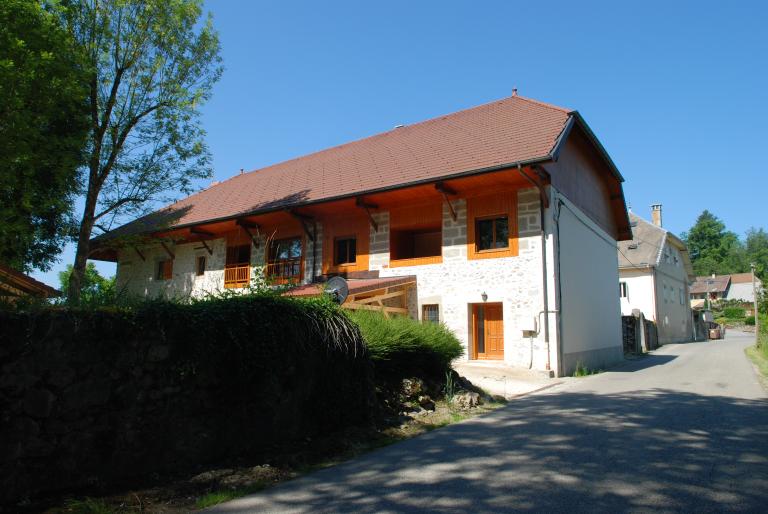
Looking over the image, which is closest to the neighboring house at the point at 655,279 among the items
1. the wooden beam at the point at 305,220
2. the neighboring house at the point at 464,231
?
the neighboring house at the point at 464,231

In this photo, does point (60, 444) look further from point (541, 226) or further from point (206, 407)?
point (541, 226)

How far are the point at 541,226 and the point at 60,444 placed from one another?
12.6 meters

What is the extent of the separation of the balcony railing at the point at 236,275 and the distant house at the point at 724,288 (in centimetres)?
7326

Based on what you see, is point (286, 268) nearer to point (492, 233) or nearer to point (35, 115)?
point (492, 233)

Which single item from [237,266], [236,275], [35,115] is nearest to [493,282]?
[236,275]

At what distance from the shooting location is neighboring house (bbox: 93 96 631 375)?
47.5 feet

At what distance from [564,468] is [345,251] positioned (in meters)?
14.0

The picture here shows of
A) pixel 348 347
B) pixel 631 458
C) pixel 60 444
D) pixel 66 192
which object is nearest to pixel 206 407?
pixel 60 444

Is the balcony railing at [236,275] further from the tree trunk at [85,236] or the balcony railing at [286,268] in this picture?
the tree trunk at [85,236]

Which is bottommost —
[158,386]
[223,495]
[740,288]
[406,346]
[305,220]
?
[223,495]

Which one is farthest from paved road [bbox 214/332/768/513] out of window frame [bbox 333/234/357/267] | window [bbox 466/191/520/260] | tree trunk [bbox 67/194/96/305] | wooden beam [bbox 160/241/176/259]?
wooden beam [bbox 160/241/176/259]

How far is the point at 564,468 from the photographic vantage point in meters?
5.03

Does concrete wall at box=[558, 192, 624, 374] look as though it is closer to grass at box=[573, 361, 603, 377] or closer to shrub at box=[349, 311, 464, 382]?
grass at box=[573, 361, 603, 377]

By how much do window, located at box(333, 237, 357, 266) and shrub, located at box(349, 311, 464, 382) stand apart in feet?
30.0
